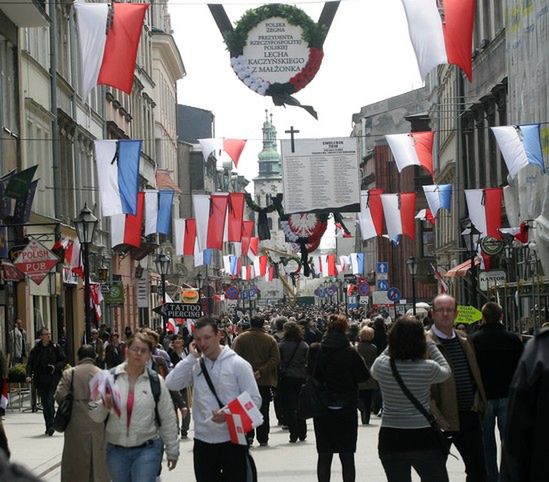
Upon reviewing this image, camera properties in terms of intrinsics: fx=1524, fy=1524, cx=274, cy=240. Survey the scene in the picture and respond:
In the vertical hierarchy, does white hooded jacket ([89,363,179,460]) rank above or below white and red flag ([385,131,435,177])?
below

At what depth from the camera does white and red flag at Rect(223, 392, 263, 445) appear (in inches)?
392

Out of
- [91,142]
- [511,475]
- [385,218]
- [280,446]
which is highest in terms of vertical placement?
[91,142]

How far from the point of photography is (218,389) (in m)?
10.2

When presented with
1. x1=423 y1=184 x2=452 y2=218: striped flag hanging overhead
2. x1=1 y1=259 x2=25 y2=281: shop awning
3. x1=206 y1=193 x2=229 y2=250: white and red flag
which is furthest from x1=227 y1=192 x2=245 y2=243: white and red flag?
x1=1 y1=259 x2=25 y2=281: shop awning

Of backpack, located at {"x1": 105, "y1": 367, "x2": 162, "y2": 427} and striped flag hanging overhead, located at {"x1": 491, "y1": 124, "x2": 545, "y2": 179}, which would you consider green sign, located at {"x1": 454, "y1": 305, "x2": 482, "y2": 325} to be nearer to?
striped flag hanging overhead, located at {"x1": 491, "y1": 124, "x2": 545, "y2": 179}

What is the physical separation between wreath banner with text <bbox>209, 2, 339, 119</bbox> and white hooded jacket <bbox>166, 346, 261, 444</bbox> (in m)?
15.3

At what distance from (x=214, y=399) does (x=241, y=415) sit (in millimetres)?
287

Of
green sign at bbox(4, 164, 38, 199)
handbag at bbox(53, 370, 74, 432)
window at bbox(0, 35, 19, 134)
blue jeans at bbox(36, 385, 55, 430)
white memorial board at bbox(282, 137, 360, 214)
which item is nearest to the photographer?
handbag at bbox(53, 370, 74, 432)

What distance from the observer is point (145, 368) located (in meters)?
10.1

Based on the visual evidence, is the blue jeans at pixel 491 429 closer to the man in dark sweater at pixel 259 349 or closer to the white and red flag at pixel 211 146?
the man in dark sweater at pixel 259 349

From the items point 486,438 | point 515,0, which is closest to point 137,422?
point 486,438

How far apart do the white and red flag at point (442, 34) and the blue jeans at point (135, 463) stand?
13827 millimetres

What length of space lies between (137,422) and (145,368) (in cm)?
40

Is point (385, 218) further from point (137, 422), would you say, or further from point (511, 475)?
point (511, 475)
